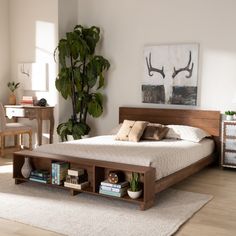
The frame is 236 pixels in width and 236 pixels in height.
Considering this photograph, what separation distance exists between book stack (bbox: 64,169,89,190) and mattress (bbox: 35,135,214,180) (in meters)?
0.20

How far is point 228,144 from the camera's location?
4.86 meters

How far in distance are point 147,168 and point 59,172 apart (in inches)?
39.0

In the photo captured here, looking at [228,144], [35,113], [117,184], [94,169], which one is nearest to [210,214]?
[117,184]

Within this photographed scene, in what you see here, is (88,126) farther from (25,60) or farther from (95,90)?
(25,60)

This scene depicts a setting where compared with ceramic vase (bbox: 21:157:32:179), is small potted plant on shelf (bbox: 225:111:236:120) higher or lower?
higher

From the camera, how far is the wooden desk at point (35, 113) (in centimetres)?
585

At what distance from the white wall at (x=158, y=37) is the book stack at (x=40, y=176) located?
220cm

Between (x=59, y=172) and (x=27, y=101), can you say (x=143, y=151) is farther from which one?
(x=27, y=101)

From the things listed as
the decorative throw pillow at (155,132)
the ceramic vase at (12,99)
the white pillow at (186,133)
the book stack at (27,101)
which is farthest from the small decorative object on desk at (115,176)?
the ceramic vase at (12,99)

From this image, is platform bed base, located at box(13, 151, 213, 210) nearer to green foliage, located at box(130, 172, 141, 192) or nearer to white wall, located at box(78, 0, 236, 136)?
green foliage, located at box(130, 172, 141, 192)

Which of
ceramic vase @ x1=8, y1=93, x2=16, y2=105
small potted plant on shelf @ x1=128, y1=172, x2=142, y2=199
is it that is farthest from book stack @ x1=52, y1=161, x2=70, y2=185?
ceramic vase @ x1=8, y1=93, x2=16, y2=105

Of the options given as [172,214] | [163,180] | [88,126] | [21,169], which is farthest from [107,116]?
[172,214]

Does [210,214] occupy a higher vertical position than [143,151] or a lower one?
lower

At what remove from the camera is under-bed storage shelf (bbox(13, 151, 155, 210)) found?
3352mm
